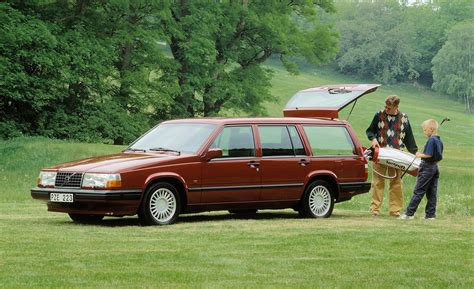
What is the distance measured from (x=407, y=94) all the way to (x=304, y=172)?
4079 inches

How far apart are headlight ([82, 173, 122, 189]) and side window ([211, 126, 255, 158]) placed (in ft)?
5.81

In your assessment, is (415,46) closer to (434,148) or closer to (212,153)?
(434,148)

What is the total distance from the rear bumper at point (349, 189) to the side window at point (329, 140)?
53 cm

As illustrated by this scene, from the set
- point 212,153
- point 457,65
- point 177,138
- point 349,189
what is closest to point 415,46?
point 457,65

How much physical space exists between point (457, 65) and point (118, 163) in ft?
379

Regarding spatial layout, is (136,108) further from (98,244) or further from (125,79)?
(98,244)

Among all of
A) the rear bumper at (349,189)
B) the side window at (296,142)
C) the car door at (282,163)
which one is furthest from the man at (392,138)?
the car door at (282,163)

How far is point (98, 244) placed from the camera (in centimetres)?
Result: 1127

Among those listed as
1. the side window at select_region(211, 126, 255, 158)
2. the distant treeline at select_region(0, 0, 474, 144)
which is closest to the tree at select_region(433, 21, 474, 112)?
the distant treeline at select_region(0, 0, 474, 144)

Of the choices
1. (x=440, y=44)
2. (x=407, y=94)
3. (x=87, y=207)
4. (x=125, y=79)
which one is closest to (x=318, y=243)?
(x=87, y=207)

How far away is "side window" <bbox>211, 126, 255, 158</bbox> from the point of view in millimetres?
14820

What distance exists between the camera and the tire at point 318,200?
1567 centimetres

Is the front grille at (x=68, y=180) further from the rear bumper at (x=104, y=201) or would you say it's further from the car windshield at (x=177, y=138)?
the car windshield at (x=177, y=138)

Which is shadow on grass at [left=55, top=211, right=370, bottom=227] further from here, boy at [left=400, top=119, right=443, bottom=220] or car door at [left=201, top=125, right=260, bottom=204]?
boy at [left=400, top=119, right=443, bottom=220]
